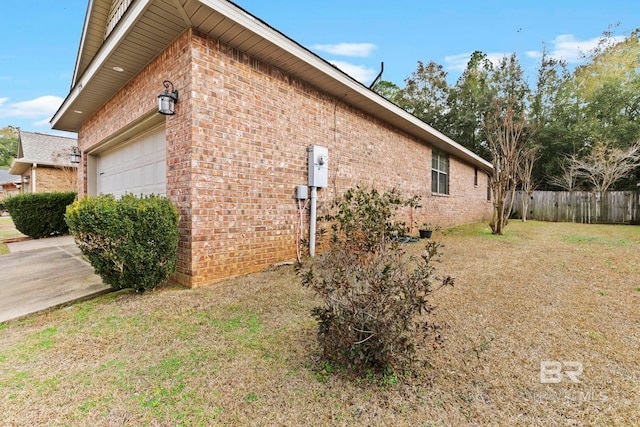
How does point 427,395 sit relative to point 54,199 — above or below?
below

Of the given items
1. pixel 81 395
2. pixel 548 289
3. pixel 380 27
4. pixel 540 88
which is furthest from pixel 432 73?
pixel 81 395

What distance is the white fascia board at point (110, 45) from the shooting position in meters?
3.46

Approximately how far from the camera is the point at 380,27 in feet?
29.0

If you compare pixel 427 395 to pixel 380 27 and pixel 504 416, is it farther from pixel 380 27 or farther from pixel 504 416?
pixel 380 27

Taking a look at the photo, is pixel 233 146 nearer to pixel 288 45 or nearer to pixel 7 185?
pixel 288 45

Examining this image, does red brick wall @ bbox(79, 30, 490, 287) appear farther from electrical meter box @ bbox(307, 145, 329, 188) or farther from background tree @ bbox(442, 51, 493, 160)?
background tree @ bbox(442, 51, 493, 160)

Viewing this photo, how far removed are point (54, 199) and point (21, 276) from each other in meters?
5.53

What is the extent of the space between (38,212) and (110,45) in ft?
22.3

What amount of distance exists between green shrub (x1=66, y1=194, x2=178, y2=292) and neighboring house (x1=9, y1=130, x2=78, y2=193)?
1381 cm

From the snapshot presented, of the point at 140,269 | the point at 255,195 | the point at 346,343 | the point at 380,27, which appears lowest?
the point at 346,343

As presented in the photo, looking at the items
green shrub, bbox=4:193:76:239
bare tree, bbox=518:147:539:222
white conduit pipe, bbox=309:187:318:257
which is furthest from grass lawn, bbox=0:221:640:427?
bare tree, bbox=518:147:539:222

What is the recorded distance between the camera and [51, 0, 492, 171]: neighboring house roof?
3465 mm

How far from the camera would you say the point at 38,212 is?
8156mm

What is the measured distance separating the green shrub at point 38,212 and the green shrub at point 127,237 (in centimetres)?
686
